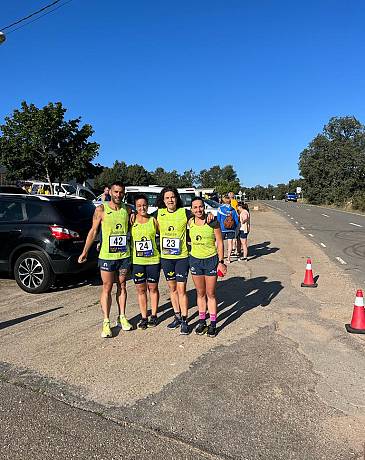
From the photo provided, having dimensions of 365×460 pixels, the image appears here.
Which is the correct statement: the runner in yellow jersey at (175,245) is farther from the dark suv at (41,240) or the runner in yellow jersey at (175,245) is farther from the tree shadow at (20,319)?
the dark suv at (41,240)

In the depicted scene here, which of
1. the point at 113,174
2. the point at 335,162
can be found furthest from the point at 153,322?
the point at 113,174

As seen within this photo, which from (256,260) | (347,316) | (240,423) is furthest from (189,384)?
(256,260)

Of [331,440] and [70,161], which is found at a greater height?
[70,161]

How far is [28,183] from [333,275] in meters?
26.7

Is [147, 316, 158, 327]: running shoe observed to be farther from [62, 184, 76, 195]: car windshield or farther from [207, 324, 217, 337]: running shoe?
[62, 184, 76, 195]: car windshield

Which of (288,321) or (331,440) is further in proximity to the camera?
(288,321)

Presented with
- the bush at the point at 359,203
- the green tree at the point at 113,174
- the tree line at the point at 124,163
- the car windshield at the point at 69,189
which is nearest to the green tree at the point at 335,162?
the tree line at the point at 124,163

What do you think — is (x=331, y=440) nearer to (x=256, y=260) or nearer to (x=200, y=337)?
(x=200, y=337)

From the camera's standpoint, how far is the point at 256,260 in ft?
39.8

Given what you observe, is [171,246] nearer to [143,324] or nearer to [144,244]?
[144,244]

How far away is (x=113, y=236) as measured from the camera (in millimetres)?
5414

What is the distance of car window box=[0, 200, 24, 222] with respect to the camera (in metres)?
8.05

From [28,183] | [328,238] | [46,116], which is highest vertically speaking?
[46,116]

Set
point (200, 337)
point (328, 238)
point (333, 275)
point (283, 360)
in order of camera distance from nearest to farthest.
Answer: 1. point (283, 360)
2. point (200, 337)
3. point (333, 275)
4. point (328, 238)
